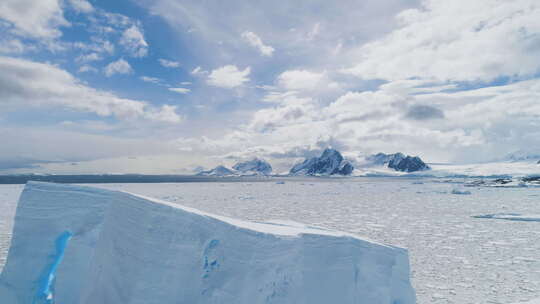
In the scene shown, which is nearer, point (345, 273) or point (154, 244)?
point (154, 244)

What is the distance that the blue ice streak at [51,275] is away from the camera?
166 inches

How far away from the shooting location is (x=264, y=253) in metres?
4.14

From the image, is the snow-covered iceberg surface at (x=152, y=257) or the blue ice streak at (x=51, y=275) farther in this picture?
the blue ice streak at (x=51, y=275)

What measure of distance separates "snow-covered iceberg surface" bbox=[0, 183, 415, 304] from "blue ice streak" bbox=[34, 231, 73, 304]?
1 centimetres

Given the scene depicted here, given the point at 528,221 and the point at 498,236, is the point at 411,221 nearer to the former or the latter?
the point at 498,236

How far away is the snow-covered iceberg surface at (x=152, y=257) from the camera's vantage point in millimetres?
3860

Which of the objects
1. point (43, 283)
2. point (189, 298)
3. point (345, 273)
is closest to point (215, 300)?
point (189, 298)

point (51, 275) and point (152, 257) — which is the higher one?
point (152, 257)

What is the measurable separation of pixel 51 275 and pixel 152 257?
1662mm

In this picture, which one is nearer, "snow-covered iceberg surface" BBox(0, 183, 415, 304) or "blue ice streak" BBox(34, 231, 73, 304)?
"snow-covered iceberg surface" BBox(0, 183, 415, 304)

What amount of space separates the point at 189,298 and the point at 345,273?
2.23 metres

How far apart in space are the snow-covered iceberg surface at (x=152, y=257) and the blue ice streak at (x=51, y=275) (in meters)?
0.01

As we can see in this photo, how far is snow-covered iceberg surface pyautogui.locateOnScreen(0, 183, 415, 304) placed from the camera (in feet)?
12.7

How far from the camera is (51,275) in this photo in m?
4.34
